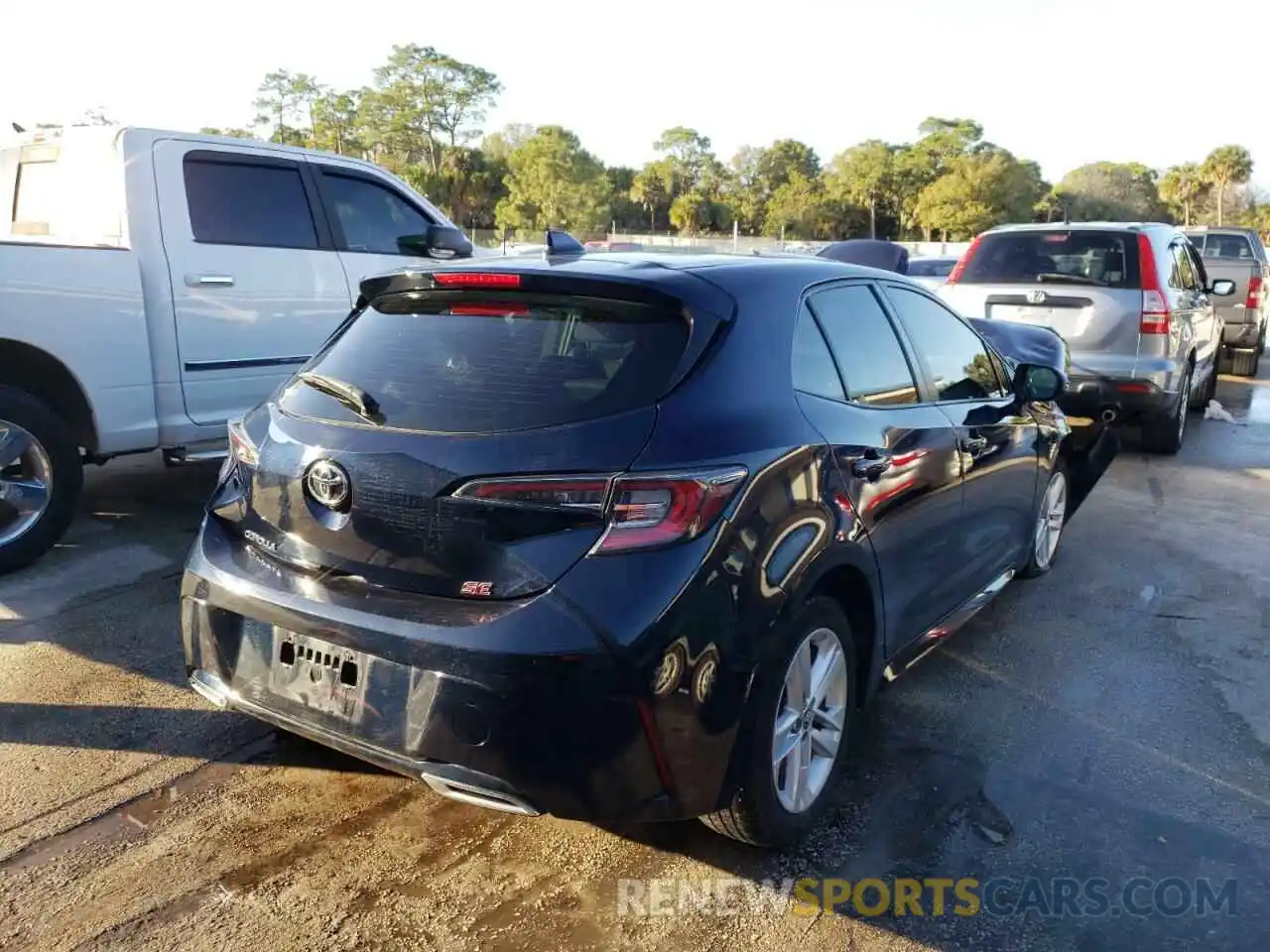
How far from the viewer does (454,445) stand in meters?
2.65

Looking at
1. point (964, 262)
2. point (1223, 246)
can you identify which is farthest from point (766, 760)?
point (1223, 246)

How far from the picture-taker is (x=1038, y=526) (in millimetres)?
5211

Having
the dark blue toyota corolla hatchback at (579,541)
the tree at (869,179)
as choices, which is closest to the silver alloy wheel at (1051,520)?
the dark blue toyota corolla hatchback at (579,541)

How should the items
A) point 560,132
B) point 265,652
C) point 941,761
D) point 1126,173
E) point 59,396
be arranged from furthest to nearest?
point 1126,173, point 560,132, point 59,396, point 941,761, point 265,652

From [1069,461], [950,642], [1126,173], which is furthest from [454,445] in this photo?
[1126,173]

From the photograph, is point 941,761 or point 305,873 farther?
point 941,761

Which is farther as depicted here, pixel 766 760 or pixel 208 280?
pixel 208 280

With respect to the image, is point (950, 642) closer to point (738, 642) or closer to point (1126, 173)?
point (738, 642)

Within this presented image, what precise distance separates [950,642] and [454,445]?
2.89 metres

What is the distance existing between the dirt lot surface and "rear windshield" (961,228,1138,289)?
4089 mm

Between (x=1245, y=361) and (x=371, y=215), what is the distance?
40.9 feet

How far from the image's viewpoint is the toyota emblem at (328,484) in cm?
275

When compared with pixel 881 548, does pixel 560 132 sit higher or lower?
higher

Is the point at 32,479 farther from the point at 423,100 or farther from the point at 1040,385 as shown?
the point at 423,100
